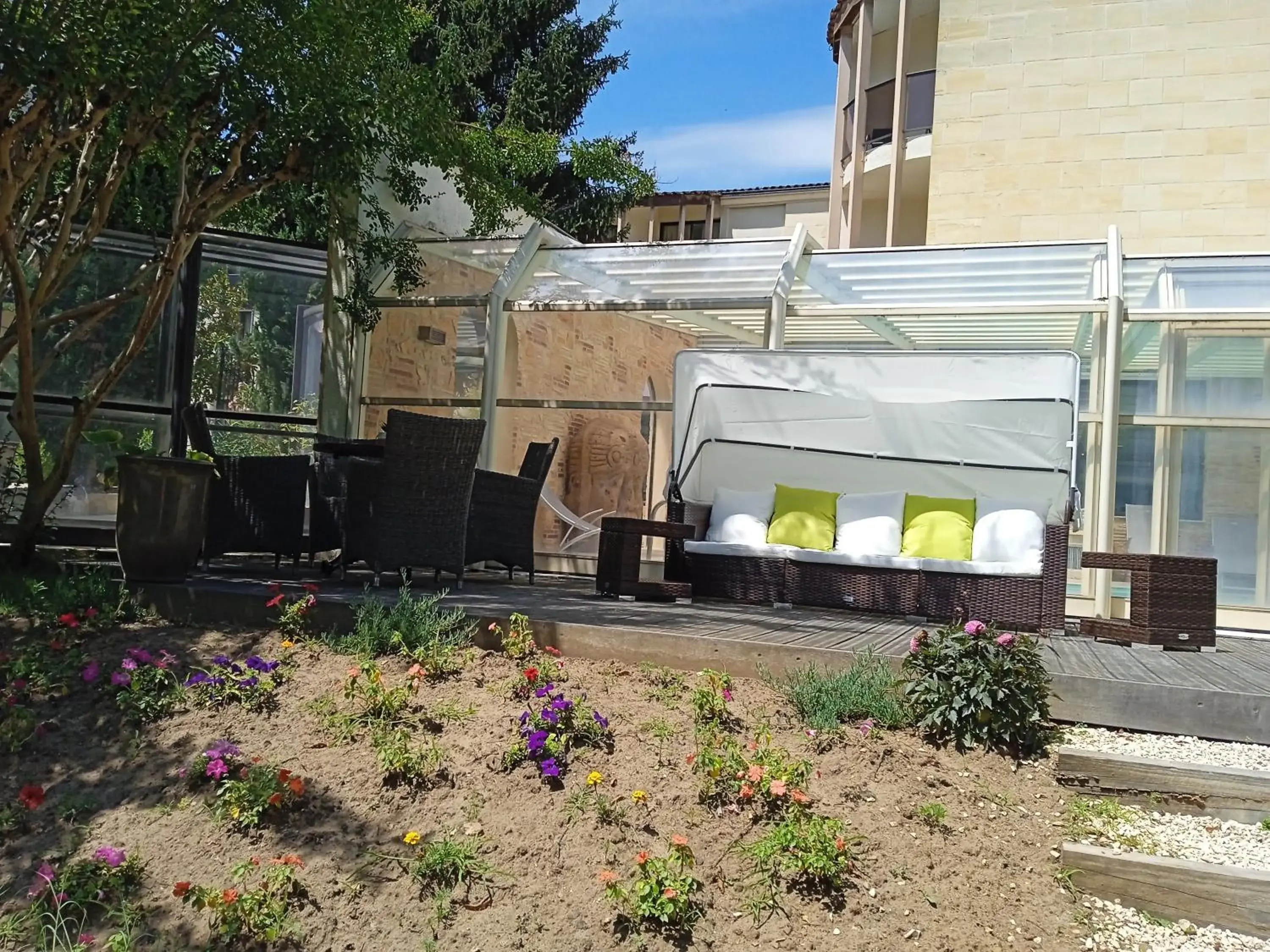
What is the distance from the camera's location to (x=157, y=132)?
20.9 ft

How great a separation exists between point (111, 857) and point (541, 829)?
1128mm

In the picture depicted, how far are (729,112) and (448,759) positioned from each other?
18.9 m

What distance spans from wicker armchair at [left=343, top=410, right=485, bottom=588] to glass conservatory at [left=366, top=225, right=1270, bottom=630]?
270cm

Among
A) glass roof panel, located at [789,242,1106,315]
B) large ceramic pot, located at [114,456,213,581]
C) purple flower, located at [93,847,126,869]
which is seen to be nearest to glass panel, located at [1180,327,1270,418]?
glass roof panel, located at [789,242,1106,315]

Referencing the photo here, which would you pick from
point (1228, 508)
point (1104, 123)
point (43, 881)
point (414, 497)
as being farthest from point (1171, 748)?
point (1104, 123)

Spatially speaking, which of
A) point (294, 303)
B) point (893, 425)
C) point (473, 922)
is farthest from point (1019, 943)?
point (294, 303)

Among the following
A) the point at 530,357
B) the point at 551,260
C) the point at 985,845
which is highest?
the point at 551,260

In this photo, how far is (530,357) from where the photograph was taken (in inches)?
376

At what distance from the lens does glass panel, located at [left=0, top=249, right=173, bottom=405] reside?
8.35m

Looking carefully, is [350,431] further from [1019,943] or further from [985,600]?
[1019,943]

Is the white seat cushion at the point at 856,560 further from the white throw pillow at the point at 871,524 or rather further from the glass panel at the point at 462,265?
the glass panel at the point at 462,265

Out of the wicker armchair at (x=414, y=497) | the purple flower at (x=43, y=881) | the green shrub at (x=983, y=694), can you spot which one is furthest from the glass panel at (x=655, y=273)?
the purple flower at (x=43, y=881)

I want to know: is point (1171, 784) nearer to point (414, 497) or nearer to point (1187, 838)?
point (1187, 838)

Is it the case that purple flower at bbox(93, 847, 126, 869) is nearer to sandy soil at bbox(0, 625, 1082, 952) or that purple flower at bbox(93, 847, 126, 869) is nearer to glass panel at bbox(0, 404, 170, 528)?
sandy soil at bbox(0, 625, 1082, 952)
